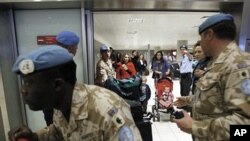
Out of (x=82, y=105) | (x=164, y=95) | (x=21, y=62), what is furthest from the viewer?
(x=164, y=95)

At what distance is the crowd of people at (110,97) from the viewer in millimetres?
854

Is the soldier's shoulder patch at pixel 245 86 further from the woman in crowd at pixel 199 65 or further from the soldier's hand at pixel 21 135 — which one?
the soldier's hand at pixel 21 135

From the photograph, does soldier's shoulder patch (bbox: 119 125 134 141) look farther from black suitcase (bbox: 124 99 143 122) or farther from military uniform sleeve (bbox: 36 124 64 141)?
black suitcase (bbox: 124 99 143 122)

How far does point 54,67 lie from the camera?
84cm

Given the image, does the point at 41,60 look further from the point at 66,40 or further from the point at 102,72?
the point at 102,72

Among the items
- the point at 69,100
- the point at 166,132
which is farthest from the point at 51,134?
the point at 166,132

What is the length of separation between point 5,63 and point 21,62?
95.1 inches

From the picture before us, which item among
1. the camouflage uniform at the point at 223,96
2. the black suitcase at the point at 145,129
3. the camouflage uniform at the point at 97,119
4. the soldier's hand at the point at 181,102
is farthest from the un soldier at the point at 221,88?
the black suitcase at the point at 145,129

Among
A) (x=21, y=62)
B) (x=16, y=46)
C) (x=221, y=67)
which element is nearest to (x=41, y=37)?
(x=16, y=46)

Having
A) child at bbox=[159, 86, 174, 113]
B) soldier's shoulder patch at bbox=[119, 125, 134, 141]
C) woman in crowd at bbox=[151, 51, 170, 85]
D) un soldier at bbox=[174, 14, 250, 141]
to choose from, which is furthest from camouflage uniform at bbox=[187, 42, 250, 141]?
woman in crowd at bbox=[151, 51, 170, 85]

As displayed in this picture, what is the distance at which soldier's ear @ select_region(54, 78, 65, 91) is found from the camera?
86 centimetres

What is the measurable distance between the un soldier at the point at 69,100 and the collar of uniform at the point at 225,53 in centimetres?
67

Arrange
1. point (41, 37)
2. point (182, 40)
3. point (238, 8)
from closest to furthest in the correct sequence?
point (238, 8)
point (41, 37)
point (182, 40)

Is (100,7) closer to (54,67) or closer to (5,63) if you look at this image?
(5,63)
